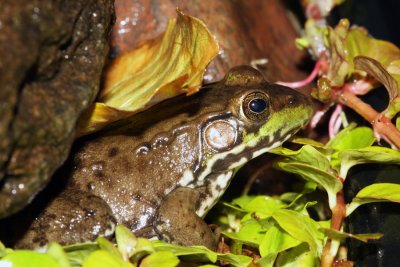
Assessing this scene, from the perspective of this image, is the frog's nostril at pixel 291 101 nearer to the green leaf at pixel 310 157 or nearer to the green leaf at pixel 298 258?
the green leaf at pixel 310 157

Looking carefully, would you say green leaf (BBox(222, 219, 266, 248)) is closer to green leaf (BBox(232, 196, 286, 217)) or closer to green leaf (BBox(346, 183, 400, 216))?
green leaf (BBox(232, 196, 286, 217))

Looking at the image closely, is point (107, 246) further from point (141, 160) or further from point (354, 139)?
point (354, 139)

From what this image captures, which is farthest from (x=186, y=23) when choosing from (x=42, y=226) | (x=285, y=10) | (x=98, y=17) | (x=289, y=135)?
(x=285, y=10)

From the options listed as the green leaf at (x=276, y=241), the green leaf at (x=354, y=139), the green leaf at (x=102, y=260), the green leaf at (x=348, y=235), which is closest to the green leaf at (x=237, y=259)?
the green leaf at (x=276, y=241)

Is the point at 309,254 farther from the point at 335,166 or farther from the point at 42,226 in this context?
the point at 42,226

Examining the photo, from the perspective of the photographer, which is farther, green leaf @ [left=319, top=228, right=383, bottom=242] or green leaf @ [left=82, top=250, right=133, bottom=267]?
green leaf @ [left=319, top=228, right=383, bottom=242]

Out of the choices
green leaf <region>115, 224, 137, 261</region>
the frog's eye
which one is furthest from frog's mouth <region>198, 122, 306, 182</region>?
green leaf <region>115, 224, 137, 261</region>
